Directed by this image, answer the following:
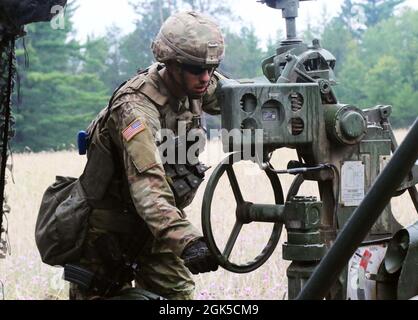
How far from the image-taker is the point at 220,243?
7.35 m

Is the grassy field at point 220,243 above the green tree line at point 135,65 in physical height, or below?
below

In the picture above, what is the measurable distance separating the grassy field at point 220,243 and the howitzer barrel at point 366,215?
137 inches

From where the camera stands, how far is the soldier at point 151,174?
353 cm

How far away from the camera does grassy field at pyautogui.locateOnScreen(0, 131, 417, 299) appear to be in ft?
20.1

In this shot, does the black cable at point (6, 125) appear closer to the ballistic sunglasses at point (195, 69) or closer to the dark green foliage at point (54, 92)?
the ballistic sunglasses at point (195, 69)

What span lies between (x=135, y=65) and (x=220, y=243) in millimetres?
22163

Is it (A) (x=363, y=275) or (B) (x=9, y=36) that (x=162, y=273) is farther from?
(B) (x=9, y=36)

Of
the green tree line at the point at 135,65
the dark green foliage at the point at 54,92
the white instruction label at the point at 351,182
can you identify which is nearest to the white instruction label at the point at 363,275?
the white instruction label at the point at 351,182

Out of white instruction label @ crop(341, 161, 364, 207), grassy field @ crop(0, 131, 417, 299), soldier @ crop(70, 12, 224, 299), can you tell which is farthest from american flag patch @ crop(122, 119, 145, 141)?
grassy field @ crop(0, 131, 417, 299)

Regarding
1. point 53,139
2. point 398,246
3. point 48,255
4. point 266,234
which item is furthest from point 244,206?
point 53,139

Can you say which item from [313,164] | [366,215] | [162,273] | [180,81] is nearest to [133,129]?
[180,81]

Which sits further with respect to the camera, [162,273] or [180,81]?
[162,273]

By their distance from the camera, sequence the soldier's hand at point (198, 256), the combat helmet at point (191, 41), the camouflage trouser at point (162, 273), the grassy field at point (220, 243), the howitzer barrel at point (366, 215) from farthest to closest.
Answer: the grassy field at point (220, 243), the camouflage trouser at point (162, 273), the combat helmet at point (191, 41), the soldier's hand at point (198, 256), the howitzer barrel at point (366, 215)

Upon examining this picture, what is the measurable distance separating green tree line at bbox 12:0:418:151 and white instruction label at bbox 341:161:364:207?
2378 cm
